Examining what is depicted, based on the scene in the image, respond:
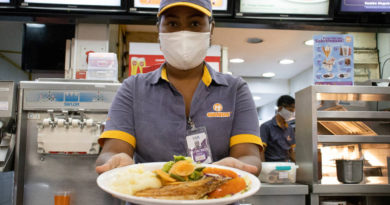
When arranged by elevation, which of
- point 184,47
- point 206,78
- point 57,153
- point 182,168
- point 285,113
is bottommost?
point 57,153

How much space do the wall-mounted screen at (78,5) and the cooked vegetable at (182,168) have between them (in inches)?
89.0

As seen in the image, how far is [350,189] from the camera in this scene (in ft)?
→ 7.36

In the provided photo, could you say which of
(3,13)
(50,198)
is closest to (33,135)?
(50,198)

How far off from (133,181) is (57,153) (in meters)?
1.55

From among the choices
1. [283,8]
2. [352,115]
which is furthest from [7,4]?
[352,115]

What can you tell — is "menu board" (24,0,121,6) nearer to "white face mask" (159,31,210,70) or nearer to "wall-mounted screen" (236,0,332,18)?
"wall-mounted screen" (236,0,332,18)

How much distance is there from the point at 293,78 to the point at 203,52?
801cm

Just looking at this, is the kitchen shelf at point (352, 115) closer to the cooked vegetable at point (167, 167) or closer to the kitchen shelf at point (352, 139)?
the kitchen shelf at point (352, 139)

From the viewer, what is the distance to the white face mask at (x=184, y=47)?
1.37 metres

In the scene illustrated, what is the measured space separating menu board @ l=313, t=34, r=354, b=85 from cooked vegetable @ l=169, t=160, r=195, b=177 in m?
1.81

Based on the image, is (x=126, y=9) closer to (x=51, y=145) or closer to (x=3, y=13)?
(x=3, y=13)

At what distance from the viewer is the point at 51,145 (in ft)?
7.03

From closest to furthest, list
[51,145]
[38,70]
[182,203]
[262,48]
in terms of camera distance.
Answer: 1. [182,203]
2. [51,145]
3. [38,70]
4. [262,48]

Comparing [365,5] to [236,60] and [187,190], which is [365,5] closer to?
[187,190]
